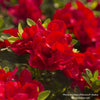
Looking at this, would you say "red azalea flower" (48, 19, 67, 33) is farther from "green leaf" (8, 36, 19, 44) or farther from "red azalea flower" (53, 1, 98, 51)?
"red azalea flower" (53, 1, 98, 51)

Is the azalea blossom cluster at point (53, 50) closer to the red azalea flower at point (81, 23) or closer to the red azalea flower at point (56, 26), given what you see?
the red azalea flower at point (56, 26)

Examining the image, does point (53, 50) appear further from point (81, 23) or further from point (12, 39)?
point (81, 23)

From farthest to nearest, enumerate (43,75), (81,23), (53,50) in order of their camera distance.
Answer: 1. (81,23)
2. (43,75)
3. (53,50)

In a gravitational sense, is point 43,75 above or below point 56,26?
below

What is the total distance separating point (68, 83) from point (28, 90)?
28 cm

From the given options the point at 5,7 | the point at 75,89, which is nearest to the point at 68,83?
the point at 75,89

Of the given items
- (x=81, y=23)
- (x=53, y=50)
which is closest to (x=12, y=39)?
(x=53, y=50)

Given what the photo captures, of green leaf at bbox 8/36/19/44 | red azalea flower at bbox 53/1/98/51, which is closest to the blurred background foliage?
green leaf at bbox 8/36/19/44

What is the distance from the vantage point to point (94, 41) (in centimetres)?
98

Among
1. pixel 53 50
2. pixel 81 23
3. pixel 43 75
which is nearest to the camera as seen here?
pixel 53 50

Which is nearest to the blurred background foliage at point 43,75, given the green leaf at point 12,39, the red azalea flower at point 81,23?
the green leaf at point 12,39

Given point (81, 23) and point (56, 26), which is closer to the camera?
point (56, 26)

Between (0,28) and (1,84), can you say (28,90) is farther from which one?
(0,28)

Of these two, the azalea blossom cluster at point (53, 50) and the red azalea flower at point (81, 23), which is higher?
the red azalea flower at point (81, 23)
